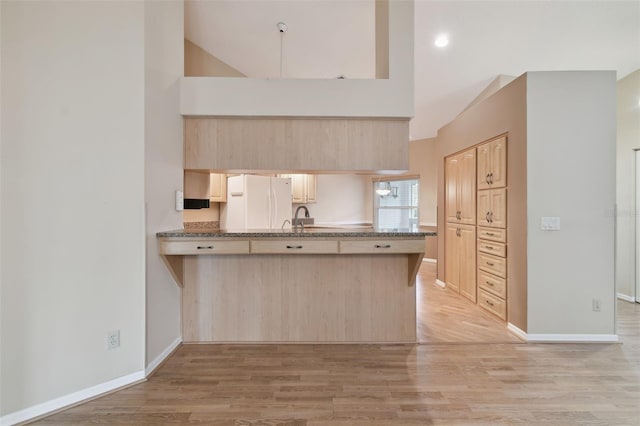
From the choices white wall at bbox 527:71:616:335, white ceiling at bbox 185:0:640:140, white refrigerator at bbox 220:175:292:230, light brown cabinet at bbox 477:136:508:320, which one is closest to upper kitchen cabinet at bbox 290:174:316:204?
white refrigerator at bbox 220:175:292:230

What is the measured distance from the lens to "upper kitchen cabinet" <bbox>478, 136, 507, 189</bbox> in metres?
3.12

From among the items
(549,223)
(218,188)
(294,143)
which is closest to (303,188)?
(218,188)

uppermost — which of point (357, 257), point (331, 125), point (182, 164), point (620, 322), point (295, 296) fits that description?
point (331, 125)

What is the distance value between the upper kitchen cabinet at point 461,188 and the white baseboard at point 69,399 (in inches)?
149

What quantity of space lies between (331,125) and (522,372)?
2.46 metres

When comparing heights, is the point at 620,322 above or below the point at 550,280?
below

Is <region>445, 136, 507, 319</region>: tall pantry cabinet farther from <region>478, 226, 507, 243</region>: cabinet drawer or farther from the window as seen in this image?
the window

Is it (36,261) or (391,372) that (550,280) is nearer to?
(391,372)

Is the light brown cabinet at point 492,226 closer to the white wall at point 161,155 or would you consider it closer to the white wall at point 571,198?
the white wall at point 571,198

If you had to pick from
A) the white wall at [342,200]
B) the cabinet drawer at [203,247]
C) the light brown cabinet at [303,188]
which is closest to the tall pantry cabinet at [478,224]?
the cabinet drawer at [203,247]

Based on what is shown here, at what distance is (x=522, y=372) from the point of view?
2.20 metres

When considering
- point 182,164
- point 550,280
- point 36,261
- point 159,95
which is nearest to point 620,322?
point 550,280

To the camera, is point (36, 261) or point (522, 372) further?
point (522, 372)

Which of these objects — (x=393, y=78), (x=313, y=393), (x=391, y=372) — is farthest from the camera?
(x=393, y=78)
